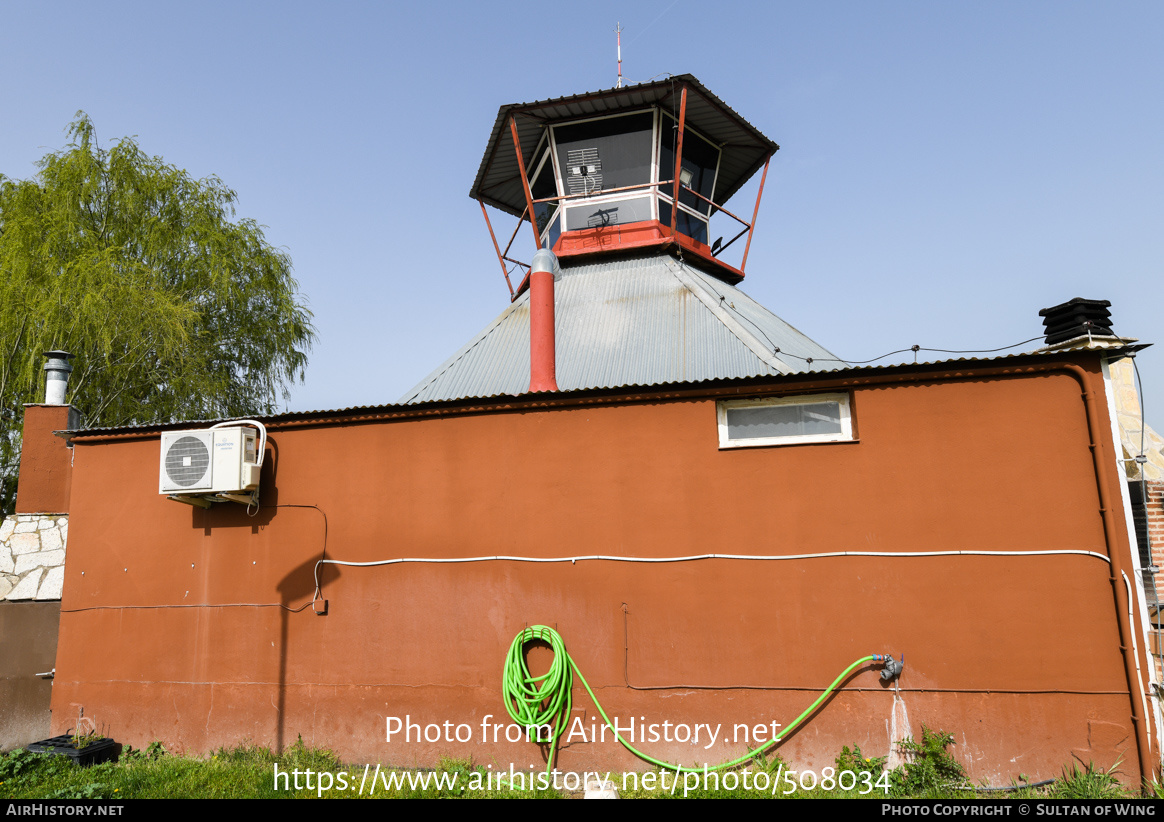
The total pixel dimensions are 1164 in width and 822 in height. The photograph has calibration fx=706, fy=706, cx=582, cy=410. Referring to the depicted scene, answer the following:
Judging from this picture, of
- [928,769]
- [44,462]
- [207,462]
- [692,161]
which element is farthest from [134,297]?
[928,769]

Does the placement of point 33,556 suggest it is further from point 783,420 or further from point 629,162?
point 629,162

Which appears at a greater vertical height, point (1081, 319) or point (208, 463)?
point (1081, 319)

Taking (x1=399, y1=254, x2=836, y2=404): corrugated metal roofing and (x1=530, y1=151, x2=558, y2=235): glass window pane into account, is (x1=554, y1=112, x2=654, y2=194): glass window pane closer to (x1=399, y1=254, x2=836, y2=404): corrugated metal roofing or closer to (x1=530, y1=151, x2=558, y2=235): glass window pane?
(x1=530, y1=151, x2=558, y2=235): glass window pane

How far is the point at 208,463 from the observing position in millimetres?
6934

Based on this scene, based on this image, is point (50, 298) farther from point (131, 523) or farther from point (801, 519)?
point (801, 519)

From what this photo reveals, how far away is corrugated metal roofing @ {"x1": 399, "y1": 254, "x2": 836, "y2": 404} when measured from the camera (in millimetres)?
9352

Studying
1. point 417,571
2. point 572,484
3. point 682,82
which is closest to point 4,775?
point 417,571

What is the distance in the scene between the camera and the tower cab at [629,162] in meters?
12.2

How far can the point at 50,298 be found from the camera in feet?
44.1

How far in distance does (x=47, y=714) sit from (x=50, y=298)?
9302 millimetres

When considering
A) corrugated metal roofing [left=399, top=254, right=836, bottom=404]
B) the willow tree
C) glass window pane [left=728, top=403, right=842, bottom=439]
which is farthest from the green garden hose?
the willow tree

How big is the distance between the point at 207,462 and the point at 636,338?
19.0 ft

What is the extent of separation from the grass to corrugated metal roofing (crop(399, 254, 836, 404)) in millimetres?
4330

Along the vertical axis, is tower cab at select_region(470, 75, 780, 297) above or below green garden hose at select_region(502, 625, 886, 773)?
above
